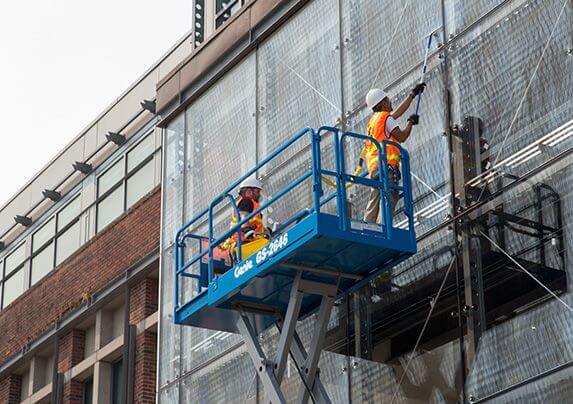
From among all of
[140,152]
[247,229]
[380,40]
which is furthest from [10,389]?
[380,40]

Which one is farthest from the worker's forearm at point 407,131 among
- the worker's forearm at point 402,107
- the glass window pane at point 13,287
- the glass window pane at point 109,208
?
the glass window pane at point 13,287

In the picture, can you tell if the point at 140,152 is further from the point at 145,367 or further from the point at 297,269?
the point at 297,269

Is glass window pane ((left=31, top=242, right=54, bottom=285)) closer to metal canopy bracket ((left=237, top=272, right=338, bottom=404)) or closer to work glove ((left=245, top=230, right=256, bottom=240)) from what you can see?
work glove ((left=245, top=230, right=256, bottom=240))

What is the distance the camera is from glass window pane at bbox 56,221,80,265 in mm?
36188

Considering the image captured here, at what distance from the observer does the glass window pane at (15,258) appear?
3947 cm

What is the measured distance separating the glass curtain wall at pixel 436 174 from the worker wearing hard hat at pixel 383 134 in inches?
22.4

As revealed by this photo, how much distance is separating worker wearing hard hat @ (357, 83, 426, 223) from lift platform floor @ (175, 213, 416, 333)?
0.81m

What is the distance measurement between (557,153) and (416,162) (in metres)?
2.73

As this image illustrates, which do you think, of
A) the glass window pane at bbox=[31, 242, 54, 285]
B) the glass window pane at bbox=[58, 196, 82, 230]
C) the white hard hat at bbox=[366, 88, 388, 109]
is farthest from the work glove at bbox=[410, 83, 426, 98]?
the glass window pane at bbox=[31, 242, 54, 285]

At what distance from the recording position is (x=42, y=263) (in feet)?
125

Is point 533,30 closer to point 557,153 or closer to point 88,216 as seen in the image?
point 557,153

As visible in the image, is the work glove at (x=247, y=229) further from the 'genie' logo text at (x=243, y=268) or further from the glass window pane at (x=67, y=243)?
the glass window pane at (x=67, y=243)

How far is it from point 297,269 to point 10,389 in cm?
1979

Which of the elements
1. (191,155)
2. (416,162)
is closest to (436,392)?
(416,162)
